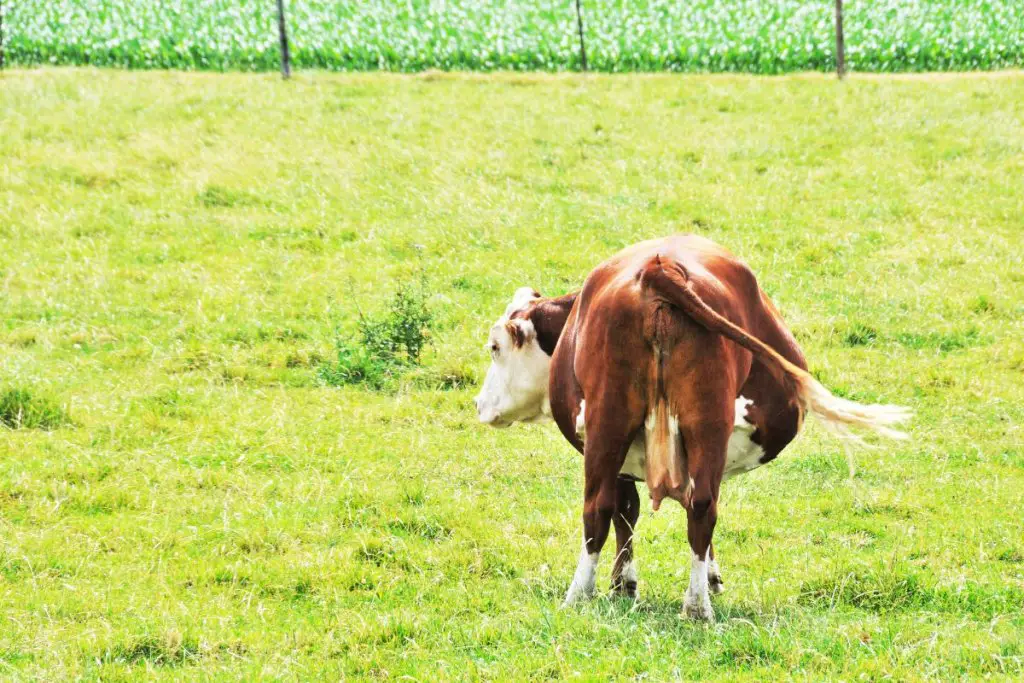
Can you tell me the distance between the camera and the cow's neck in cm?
791

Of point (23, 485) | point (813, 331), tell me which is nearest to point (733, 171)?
point (813, 331)

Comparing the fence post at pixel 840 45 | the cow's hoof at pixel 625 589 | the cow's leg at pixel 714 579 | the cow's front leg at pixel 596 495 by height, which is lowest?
the cow's leg at pixel 714 579

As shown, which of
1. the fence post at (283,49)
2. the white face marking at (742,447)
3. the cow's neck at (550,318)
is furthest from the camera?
the fence post at (283,49)

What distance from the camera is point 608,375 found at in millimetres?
6230

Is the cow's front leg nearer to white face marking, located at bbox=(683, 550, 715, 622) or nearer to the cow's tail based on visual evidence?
white face marking, located at bbox=(683, 550, 715, 622)

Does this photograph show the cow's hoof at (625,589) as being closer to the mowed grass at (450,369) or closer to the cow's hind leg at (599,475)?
the mowed grass at (450,369)

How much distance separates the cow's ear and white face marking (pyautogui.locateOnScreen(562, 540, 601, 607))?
1.79 m

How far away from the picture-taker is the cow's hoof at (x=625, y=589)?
6.89 m

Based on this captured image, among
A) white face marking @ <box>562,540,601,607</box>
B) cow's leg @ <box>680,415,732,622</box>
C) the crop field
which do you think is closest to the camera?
cow's leg @ <box>680,415,732,622</box>

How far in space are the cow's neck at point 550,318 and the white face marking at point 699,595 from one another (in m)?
2.12

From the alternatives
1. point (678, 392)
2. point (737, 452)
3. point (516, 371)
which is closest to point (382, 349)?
point (516, 371)

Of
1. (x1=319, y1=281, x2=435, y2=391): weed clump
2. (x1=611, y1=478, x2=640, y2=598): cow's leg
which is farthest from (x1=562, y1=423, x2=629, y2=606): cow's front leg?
(x1=319, y1=281, x2=435, y2=391): weed clump

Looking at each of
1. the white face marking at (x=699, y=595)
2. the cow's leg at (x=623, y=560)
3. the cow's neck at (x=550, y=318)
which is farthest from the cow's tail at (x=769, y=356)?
Result: the cow's neck at (x=550, y=318)

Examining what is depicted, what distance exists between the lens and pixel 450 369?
38.9 ft
